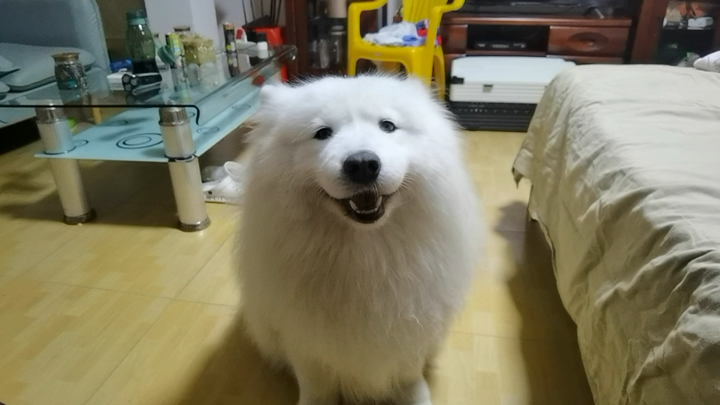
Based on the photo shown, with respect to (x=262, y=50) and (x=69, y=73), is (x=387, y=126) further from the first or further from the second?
(x=262, y=50)

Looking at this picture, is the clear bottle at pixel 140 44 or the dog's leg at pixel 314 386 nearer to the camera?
the dog's leg at pixel 314 386

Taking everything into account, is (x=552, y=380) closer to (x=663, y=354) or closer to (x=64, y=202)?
(x=663, y=354)

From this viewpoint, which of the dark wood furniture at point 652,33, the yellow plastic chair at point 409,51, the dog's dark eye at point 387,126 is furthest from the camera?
the dark wood furniture at point 652,33

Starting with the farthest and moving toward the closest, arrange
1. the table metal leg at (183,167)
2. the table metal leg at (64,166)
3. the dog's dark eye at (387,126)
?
the table metal leg at (64,166) < the table metal leg at (183,167) < the dog's dark eye at (387,126)

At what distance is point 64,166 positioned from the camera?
211cm

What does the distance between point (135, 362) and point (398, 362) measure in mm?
796

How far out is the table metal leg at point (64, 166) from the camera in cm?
207

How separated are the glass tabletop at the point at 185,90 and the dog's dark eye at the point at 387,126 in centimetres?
117

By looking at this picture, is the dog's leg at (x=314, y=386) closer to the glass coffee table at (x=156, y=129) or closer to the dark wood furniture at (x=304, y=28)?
the glass coffee table at (x=156, y=129)

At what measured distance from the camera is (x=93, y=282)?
71.0 inches

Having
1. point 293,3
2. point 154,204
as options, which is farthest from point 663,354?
point 293,3

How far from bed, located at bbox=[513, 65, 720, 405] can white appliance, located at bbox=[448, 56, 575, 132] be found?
4.32 feet

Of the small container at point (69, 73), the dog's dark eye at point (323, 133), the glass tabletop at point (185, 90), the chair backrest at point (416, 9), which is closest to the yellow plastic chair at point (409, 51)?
the chair backrest at point (416, 9)

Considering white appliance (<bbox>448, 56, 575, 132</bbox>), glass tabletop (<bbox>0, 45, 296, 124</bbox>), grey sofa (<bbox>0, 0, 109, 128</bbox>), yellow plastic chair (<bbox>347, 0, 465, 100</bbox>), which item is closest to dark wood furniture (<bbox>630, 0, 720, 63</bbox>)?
white appliance (<bbox>448, 56, 575, 132</bbox>)
